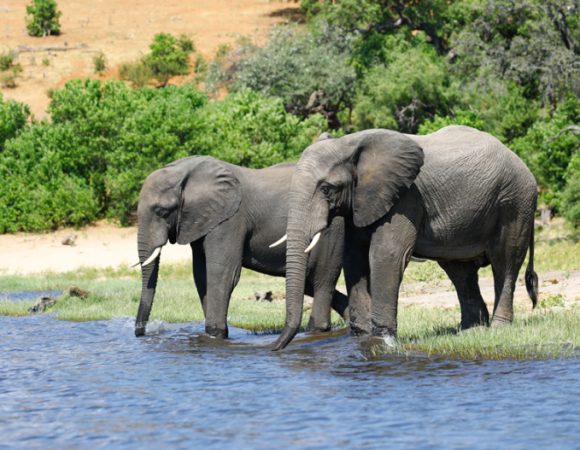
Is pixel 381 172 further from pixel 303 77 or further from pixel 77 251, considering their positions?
pixel 303 77

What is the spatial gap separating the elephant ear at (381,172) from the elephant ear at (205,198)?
262cm

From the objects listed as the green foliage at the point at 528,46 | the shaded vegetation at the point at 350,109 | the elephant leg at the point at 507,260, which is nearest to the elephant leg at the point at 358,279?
the elephant leg at the point at 507,260

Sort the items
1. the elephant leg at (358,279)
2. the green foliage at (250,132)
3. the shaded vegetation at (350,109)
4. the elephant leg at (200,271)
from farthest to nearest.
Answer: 1. the green foliage at (250,132)
2. the shaded vegetation at (350,109)
3. the elephant leg at (200,271)
4. the elephant leg at (358,279)

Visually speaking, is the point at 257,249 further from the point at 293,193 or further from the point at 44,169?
the point at 44,169

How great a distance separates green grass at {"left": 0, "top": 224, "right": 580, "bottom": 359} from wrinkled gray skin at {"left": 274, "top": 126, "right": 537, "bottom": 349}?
1.88 ft

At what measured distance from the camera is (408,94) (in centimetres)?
3788

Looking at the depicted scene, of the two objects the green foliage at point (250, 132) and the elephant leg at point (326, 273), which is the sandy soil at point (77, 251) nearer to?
the green foliage at point (250, 132)

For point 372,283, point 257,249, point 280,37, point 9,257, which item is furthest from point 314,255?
point 280,37

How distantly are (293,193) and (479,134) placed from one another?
235cm

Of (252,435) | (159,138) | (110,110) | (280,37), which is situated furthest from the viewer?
→ (280,37)

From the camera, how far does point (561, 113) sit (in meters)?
29.0

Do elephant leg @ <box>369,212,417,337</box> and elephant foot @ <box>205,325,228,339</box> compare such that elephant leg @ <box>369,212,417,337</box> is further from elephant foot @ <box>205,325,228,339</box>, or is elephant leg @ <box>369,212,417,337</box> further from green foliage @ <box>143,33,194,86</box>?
green foliage @ <box>143,33,194,86</box>

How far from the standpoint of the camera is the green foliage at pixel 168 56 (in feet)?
198

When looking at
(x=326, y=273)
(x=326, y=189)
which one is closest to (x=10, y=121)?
(x=326, y=273)
